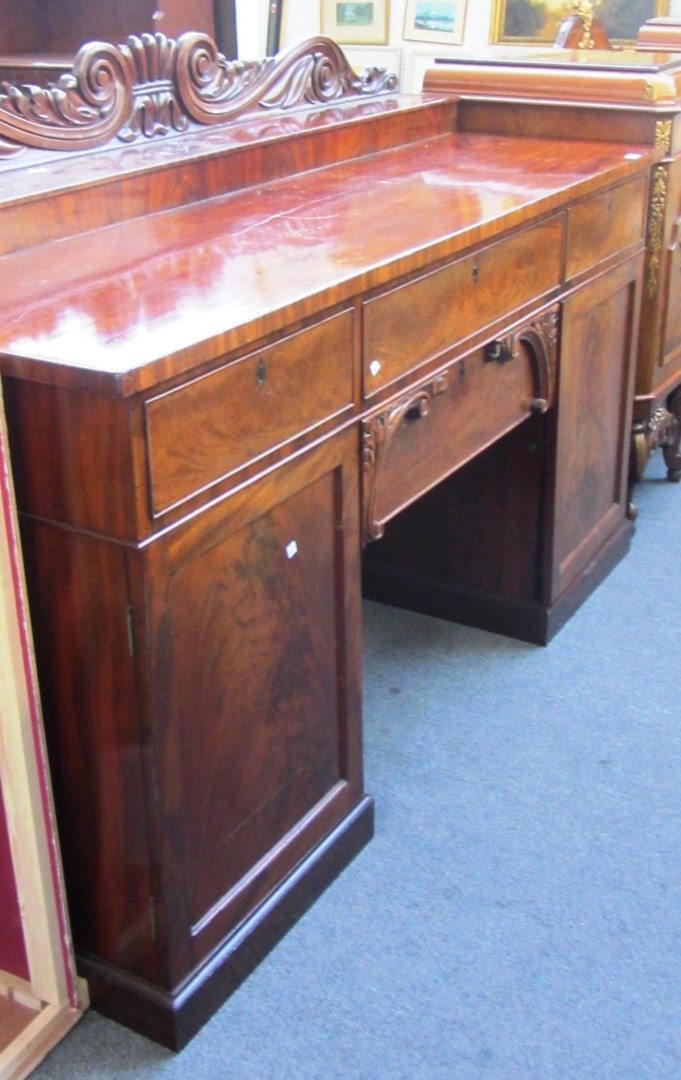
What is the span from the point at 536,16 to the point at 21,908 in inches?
170

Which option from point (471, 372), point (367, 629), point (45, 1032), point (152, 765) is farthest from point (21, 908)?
point (367, 629)

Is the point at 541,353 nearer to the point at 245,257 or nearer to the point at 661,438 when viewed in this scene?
the point at 245,257

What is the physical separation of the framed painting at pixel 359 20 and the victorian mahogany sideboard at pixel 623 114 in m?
2.42

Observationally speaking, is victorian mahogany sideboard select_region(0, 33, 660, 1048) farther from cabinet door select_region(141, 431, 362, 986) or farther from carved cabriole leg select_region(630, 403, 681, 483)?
carved cabriole leg select_region(630, 403, 681, 483)

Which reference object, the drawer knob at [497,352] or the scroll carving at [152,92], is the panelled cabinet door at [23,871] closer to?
the scroll carving at [152,92]

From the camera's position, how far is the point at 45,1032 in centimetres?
161

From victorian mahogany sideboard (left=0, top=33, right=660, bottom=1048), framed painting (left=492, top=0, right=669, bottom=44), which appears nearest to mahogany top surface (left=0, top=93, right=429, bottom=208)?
victorian mahogany sideboard (left=0, top=33, right=660, bottom=1048)

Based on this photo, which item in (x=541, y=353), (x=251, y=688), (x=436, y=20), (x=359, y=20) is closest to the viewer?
(x=251, y=688)

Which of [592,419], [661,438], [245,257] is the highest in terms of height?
[245,257]

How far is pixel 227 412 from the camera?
1435 millimetres

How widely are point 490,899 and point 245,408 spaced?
92cm

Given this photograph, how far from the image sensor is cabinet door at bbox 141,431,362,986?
148 cm

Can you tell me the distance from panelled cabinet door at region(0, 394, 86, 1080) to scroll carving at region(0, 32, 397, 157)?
29.4 inches

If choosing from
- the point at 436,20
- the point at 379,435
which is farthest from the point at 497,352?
the point at 436,20
